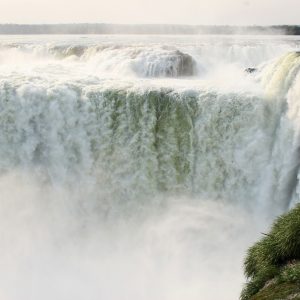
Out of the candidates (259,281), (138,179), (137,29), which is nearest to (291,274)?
(259,281)

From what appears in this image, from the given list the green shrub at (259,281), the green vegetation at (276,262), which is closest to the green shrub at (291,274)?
the green vegetation at (276,262)

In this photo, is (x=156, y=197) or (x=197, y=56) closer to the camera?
(x=156, y=197)

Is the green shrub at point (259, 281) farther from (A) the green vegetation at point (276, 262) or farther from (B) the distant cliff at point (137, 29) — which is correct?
(B) the distant cliff at point (137, 29)

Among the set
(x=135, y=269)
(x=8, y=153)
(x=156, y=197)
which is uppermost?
(x=8, y=153)

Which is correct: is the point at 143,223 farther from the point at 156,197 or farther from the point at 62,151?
the point at 62,151


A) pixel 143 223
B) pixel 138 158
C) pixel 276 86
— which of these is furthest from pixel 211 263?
pixel 276 86

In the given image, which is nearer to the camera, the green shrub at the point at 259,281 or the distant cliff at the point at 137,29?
the green shrub at the point at 259,281

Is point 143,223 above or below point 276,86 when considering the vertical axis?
below
